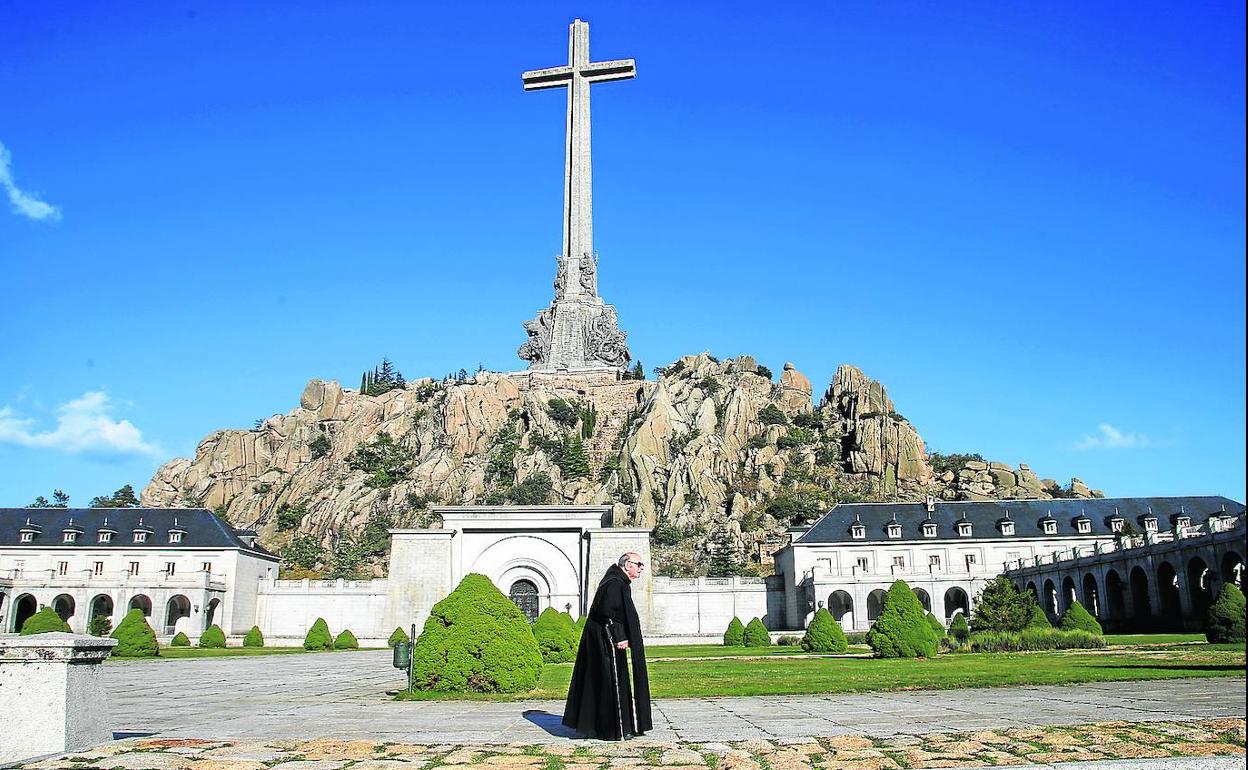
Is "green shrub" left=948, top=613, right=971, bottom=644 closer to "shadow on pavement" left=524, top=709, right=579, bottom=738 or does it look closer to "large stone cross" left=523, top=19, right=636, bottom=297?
"shadow on pavement" left=524, top=709, right=579, bottom=738

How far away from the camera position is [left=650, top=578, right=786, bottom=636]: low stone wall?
191 feet

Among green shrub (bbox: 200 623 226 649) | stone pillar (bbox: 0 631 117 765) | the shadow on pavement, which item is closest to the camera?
stone pillar (bbox: 0 631 117 765)

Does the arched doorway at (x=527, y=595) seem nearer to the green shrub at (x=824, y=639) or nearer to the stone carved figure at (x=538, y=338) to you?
the green shrub at (x=824, y=639)

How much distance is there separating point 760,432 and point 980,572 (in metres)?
38.2

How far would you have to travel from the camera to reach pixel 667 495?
87.9 metres

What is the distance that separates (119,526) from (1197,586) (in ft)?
211

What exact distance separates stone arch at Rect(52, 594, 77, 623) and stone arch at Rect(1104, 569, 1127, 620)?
62.5m

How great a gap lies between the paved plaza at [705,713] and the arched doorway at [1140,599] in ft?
117

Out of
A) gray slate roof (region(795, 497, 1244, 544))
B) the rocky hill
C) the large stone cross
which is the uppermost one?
the large stone cross

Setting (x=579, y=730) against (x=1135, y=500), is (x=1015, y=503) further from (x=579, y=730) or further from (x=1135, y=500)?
(x=579, y=730)

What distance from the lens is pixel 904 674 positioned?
20.0m

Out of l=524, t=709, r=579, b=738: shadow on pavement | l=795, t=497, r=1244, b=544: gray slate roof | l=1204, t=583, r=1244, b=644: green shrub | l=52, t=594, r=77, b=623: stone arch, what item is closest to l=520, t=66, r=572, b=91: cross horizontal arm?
l=795, t=497, r=1244, b=544: gray slate roof

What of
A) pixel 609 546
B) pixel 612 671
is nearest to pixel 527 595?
pixel 609 546

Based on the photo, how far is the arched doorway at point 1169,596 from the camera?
4453 centimetres
